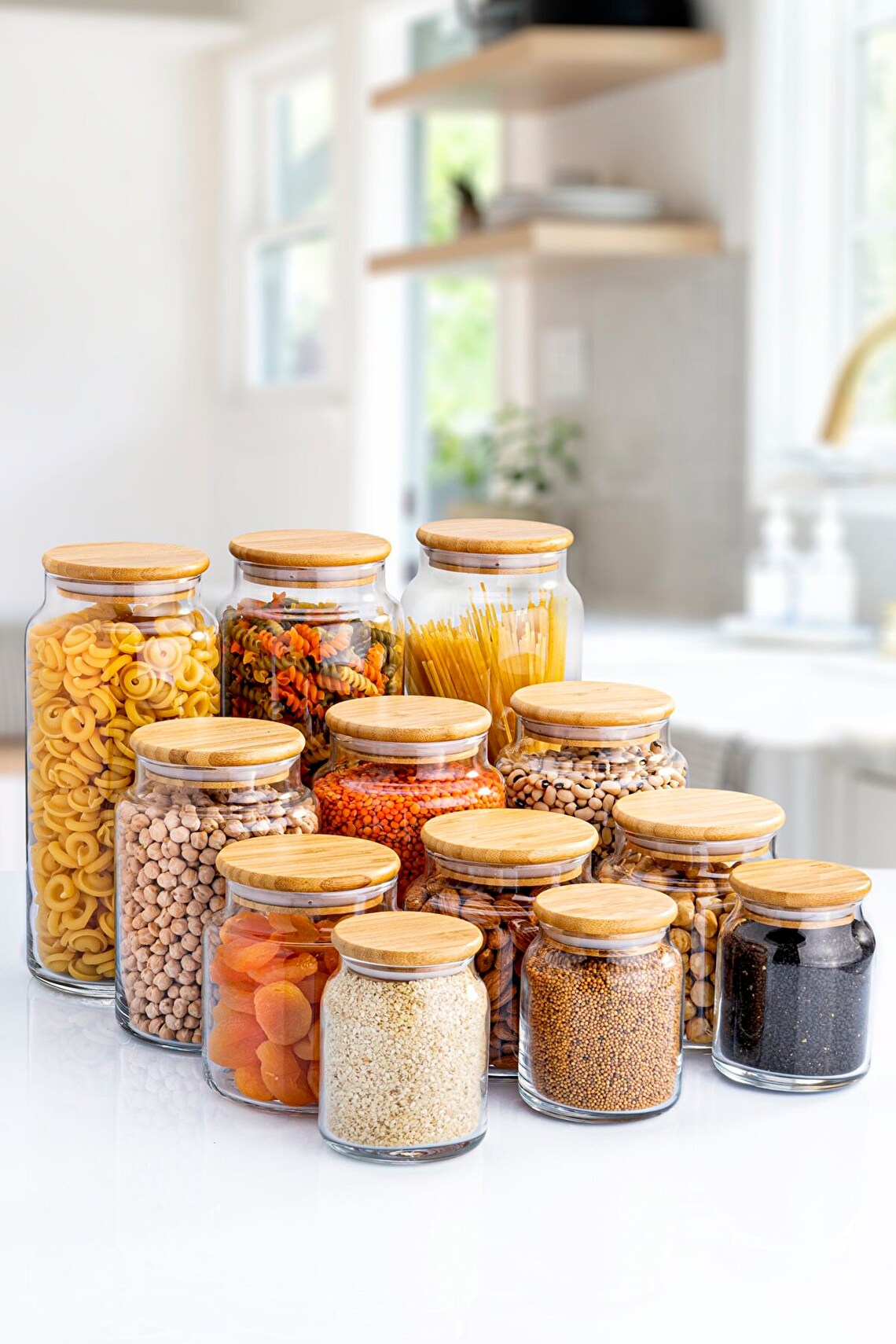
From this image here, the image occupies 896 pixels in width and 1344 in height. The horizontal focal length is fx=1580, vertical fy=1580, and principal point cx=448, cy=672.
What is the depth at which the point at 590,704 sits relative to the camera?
0.80 meters

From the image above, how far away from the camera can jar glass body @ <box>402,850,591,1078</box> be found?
70 cm

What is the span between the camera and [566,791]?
79 cm

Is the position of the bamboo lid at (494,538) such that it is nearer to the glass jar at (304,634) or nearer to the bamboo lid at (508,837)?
the glass jar at (304,634)

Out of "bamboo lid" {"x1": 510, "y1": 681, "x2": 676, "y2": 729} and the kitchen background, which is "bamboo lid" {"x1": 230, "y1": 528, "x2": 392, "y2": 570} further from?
the kitchen background

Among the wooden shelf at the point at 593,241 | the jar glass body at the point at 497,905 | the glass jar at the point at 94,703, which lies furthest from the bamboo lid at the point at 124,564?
the wooden shelf at the point at 593,241

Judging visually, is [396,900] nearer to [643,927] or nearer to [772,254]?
[643,927]

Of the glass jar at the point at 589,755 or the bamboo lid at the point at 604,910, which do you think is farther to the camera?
the glass jar at the point at 589,755

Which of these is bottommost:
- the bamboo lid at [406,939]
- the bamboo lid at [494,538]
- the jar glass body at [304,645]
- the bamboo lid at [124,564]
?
the bamboo lid at [406,939]

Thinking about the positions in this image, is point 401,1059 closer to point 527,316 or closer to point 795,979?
point 795,979

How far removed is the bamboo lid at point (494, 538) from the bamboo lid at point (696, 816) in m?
0.15

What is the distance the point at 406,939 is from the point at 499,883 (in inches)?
3.4

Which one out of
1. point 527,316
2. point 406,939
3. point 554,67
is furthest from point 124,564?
point 527,316

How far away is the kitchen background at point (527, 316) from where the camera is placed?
254 centimetres

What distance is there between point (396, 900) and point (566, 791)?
0.34 feet
